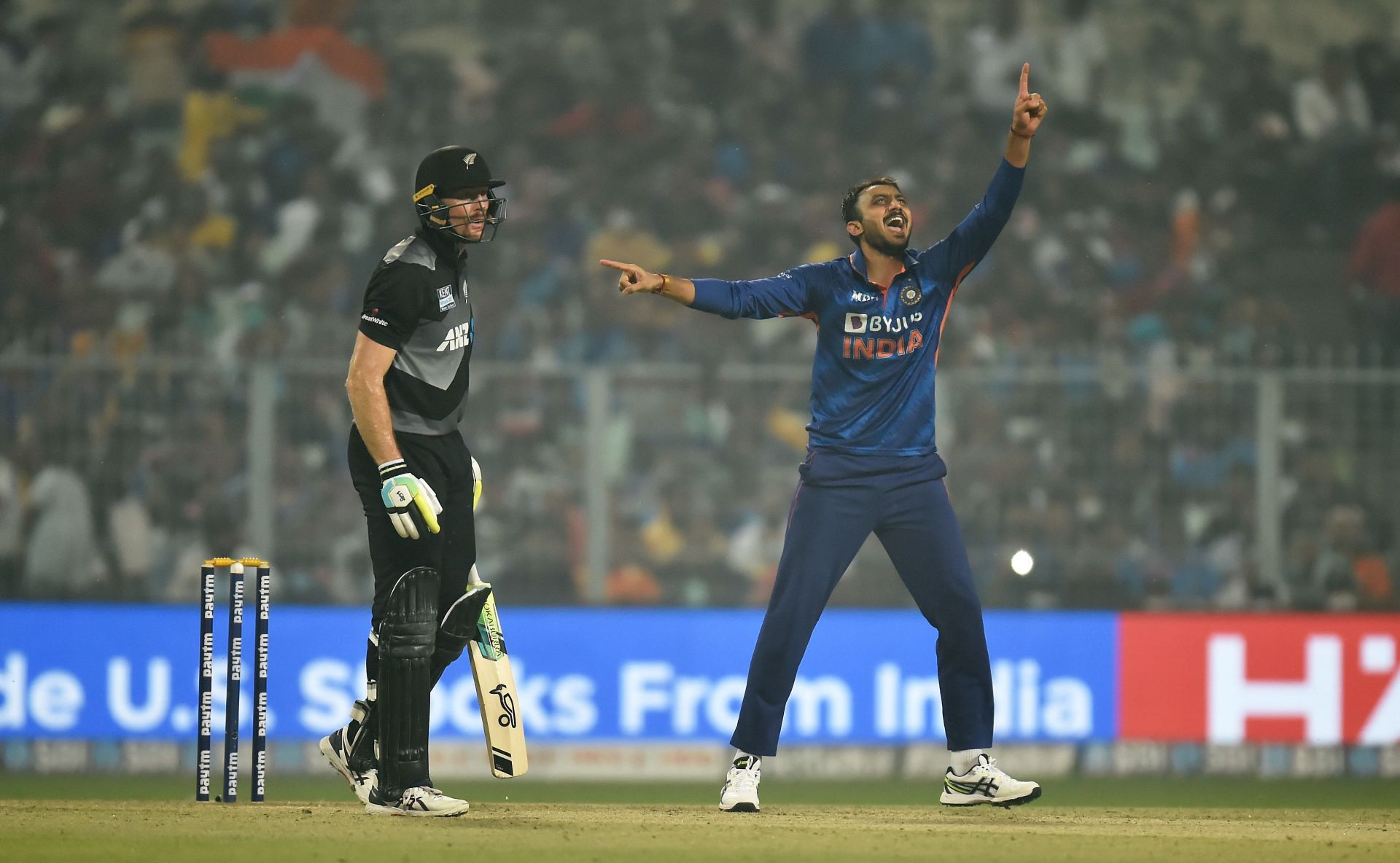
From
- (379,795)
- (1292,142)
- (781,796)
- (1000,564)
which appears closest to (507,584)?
(781,796)

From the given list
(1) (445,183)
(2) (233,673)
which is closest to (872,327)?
(1) (445,183)

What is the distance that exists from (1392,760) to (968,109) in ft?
23.7

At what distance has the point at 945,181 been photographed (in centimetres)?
1468

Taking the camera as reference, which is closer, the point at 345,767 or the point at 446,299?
the point at 446,299

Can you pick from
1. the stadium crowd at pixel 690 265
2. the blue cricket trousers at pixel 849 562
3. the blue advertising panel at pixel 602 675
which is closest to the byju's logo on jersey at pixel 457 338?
the blue cricket trousers at pixel 849 562

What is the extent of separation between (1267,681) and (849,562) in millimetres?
4522

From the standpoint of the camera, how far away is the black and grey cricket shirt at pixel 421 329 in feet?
18.0

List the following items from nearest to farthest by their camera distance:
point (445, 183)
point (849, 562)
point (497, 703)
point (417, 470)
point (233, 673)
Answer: point (417, 470) < point (445, 183) < point (497, 703) < point (849, 562) < point (233, 673)

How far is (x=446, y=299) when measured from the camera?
5648 millimetres

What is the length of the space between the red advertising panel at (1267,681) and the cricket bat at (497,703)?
188 inches

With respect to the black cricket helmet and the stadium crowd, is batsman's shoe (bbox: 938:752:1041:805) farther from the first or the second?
the stadium crowd

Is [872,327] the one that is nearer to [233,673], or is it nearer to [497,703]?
[497,703]

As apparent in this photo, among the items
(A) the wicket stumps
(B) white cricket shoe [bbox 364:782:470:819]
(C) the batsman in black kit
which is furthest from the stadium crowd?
(B) white cricket shoe [bbox 364:782:470:819]

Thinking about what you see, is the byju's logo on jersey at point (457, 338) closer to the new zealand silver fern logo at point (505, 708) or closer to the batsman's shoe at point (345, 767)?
the new zealand silver fern logo at point (505, 708)
